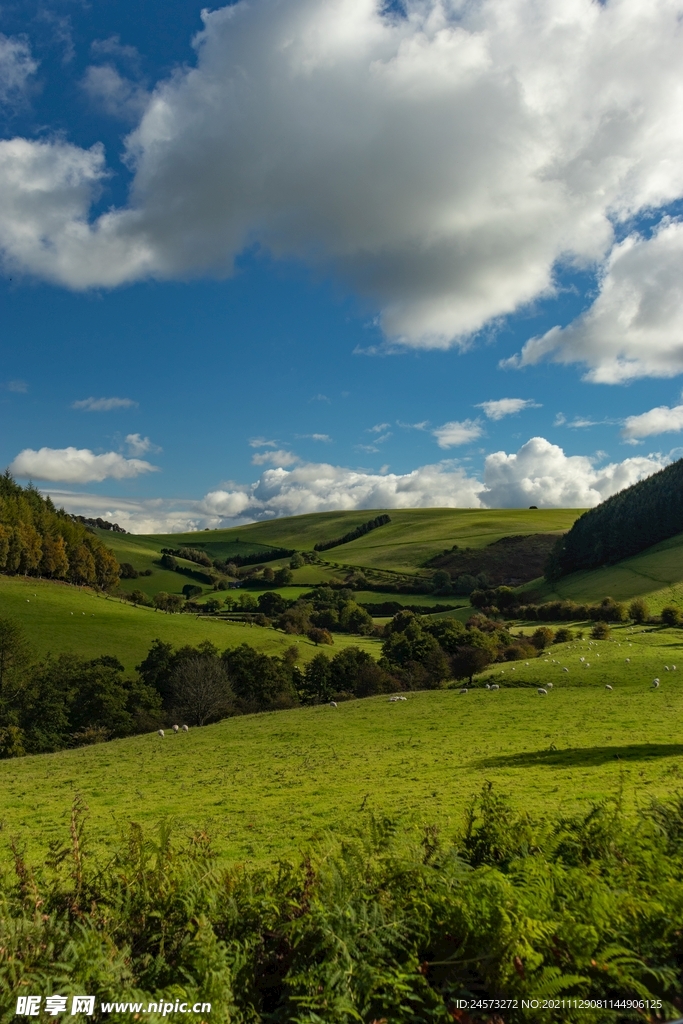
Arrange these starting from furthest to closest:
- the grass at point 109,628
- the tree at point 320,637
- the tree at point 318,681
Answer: the tree at point 320,637 < the grass at point 109,628 < the tree at point 318,681

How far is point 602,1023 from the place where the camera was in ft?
15.0

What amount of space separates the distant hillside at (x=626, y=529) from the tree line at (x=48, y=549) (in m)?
98.3

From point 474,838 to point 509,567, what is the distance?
158026 mm

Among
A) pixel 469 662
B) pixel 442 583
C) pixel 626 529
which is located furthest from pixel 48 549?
pixel 626 529

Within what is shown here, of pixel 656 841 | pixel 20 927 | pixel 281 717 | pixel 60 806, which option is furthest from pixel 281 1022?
pixel 281 717

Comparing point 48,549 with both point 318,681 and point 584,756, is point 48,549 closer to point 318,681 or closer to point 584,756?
point 318,681

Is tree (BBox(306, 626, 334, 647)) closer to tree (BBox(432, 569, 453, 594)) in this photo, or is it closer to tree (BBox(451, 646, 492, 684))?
tree (BBox(451, 646, 492, 684))

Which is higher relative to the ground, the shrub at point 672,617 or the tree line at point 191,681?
the shrub at point 672,617

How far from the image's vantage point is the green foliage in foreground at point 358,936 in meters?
4.73

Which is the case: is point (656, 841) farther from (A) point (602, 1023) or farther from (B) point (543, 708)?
(B) point (543, 708)

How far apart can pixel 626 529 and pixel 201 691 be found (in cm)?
10704

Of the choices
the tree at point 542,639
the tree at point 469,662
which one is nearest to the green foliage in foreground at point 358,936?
the tree at point 469,662

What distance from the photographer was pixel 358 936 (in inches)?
205

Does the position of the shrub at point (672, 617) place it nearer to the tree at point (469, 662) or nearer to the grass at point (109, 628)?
the tree at point (469, 662)
